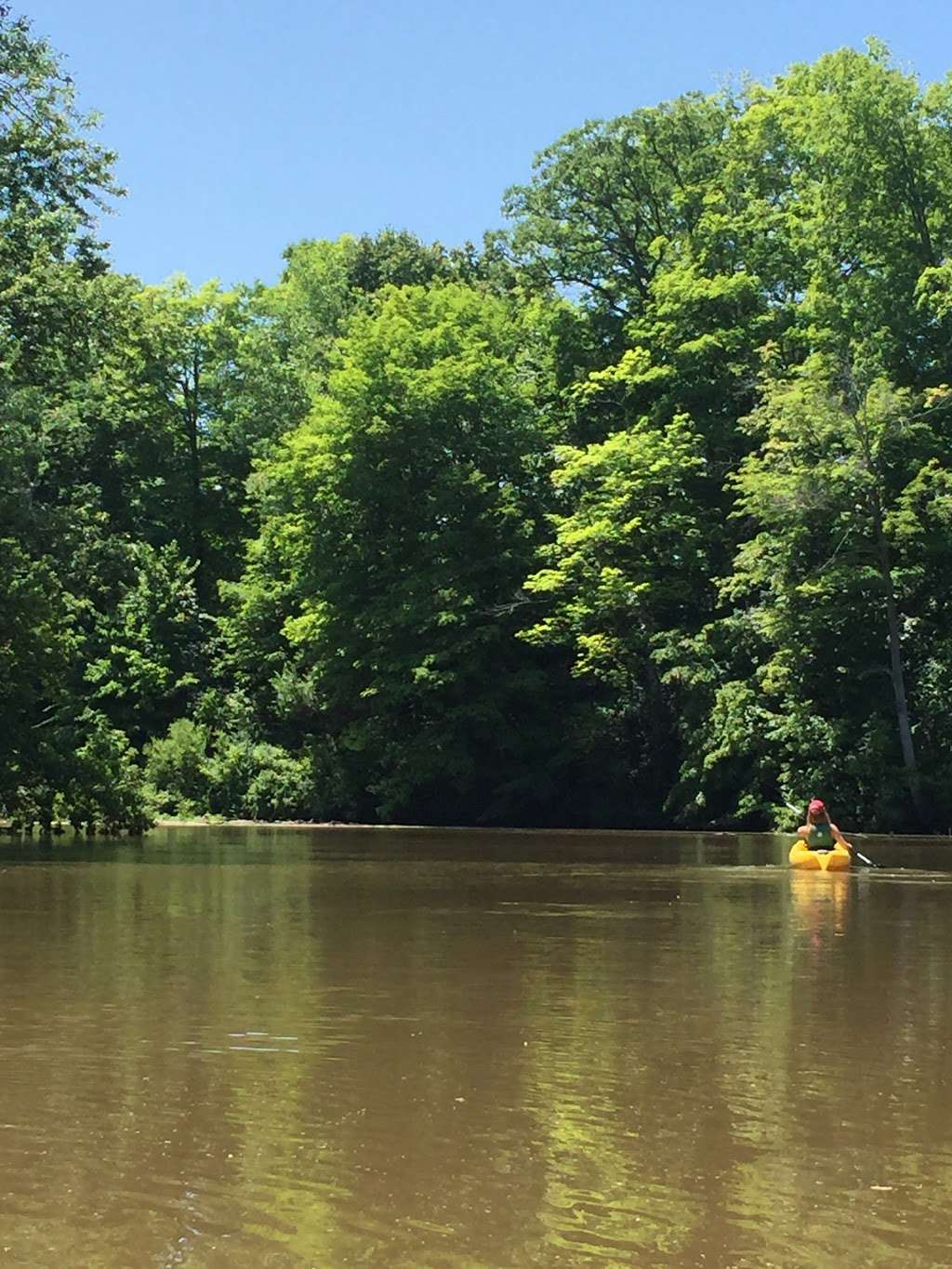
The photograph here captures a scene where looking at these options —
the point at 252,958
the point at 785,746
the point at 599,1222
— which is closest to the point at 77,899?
the point at 252,958

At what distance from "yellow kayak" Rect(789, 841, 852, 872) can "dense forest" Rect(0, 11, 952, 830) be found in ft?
47.5

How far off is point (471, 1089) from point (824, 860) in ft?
55.3

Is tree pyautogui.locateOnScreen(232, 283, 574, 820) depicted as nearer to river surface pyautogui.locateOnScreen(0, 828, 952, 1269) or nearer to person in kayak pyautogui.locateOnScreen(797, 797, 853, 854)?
person in kayak pyautogui.locateOnScreen(797, 797, 853, 854)

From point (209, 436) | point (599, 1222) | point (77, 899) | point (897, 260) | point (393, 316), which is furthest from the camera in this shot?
point (209, 436)

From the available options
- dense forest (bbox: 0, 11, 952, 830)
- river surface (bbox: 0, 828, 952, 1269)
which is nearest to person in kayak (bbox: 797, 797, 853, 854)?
river surface (bbox: 0, 828, 952, 1269)

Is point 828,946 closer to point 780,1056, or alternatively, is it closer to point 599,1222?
point 780,1056

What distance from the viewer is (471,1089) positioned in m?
7.72

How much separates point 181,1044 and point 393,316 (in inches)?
1774

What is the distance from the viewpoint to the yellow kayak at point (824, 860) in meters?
23.6

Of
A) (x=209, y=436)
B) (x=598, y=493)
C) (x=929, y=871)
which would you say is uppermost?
(x=209, y=436)

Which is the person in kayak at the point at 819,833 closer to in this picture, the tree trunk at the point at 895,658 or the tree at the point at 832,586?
the tree trunk at the point at 895,658

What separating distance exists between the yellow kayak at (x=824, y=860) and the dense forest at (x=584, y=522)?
47.5 ft

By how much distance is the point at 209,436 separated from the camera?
62.1 m

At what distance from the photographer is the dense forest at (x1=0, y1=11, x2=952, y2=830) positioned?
40156mm
